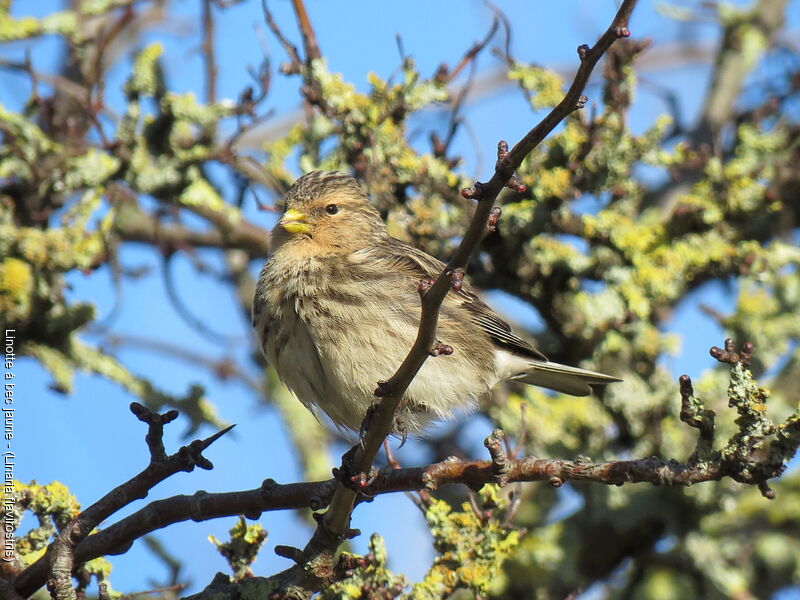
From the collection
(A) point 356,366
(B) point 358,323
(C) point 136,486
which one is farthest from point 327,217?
(C) point 136,486

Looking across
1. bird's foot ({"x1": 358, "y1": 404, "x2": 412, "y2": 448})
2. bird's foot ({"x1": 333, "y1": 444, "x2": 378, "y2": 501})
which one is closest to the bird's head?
bird's foot ({"x1": 358, "y1": 404, "x2": 412, "y2": 448})

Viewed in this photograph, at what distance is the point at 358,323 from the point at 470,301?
96 cm

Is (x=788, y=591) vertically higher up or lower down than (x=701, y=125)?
lower down

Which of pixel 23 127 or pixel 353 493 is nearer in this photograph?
pixel 353 493

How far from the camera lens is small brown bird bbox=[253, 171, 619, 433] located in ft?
16.1

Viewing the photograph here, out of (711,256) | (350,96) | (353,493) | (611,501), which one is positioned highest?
(350,96)

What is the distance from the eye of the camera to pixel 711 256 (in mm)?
6277

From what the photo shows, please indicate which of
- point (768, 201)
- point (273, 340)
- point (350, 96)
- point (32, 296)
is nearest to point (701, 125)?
point (768, 201)

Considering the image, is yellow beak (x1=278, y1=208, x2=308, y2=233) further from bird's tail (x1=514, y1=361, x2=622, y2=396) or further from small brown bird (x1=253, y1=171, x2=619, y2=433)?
bird's tail (x1=514, y1=361, x2=622, y2=396)

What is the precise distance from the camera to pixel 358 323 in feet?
16.2

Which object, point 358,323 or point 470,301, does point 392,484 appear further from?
point 470,301

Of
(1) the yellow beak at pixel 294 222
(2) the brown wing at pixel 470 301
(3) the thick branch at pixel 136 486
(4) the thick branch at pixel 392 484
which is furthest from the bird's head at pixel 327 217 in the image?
(3) the thick branch at pixel 136 486

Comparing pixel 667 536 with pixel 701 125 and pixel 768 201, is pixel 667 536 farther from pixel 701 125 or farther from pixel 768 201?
pixel 701 125

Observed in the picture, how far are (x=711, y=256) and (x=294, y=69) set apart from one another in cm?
268
